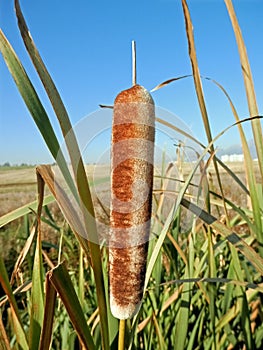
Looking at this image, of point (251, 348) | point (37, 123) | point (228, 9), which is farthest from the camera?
point (251, 348)

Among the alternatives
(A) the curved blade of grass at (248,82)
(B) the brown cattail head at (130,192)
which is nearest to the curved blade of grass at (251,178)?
(A) the curved blade of grass at (248,82)

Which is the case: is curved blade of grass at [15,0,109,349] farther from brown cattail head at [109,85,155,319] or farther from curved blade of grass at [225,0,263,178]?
curved blade of grass at [225,0,263,178]

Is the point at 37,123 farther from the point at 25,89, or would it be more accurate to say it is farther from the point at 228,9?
the point at 228,9

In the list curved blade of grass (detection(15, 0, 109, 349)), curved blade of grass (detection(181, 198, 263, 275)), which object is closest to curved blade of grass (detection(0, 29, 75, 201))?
curved blade of grass (detection(15, 0, 109, 349))

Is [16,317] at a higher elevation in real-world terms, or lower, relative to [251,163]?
lower

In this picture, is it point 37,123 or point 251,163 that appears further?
point 251,163

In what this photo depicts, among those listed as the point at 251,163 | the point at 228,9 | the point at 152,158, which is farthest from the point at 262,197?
the point at 152,158
